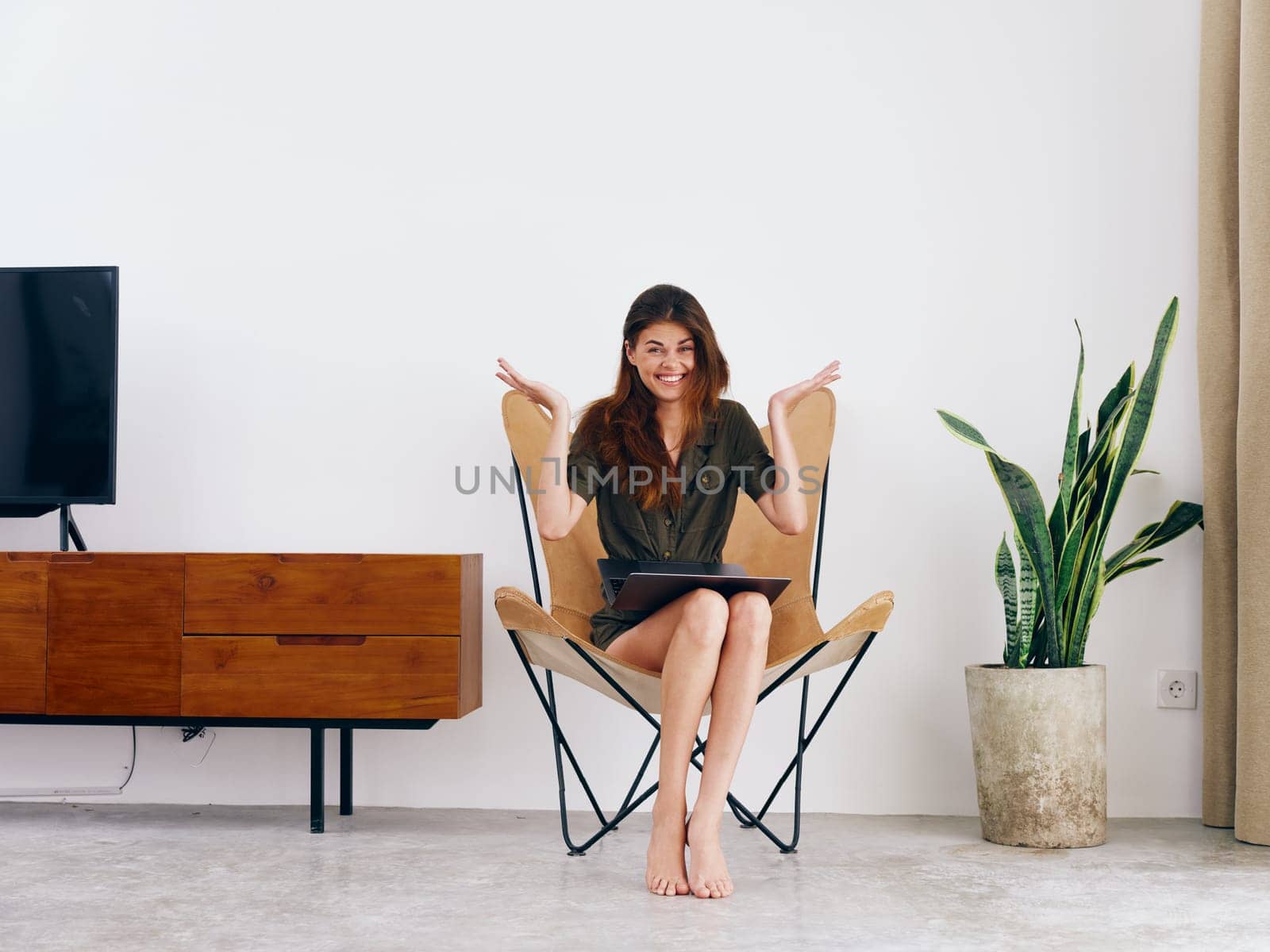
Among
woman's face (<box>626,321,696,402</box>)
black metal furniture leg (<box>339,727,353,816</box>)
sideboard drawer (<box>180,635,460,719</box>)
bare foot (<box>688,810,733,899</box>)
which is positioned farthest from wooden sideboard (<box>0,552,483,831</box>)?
bare foot (<box>688,810,733,899</box>)

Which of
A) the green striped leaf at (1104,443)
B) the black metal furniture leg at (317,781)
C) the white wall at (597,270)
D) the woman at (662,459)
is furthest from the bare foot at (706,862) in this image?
the green striped leaf at (1104,443)

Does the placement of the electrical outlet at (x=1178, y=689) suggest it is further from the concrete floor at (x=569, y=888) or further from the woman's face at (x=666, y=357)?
the woman's face at (x=666, y=357)

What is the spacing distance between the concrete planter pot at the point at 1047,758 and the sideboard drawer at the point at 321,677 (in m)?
1.15

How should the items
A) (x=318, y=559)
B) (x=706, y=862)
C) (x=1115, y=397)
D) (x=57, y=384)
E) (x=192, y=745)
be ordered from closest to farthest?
(x=706, y=862)
(x=318, y=559)
(x=1115, y=397)
(x=57, y=384)
(x=192, y=745)

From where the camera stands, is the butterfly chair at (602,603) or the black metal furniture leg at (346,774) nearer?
the butterfly chair at (602,603)

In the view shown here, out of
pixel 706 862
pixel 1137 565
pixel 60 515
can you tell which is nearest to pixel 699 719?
pixel 706 862

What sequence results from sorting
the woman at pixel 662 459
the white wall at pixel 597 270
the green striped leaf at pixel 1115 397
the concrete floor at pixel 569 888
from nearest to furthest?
1. the concrete floor at pixel 569 888
2. the woman at pixel 662 459
3. the green striped leaf at pixel 1115 397
4. the white wall at pixel 597 270

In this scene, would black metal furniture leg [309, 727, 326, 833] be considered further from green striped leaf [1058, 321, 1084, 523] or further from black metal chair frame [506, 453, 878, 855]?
green striped leaf [1058, 321, 1084, 523]

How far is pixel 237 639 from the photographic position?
7.77ft

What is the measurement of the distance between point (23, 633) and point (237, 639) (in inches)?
18.8

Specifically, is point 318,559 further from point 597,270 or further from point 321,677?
point 597,270

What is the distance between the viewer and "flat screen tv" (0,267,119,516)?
2.58m

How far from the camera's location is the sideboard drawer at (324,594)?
2350 millimetres

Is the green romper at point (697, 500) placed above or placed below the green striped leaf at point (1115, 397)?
below
